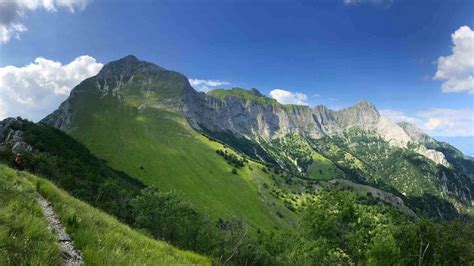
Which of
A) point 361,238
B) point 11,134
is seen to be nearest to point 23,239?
point 361,238

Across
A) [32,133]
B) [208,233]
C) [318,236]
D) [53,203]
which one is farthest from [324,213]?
[32,133]

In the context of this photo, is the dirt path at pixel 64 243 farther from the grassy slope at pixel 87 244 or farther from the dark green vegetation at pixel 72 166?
the dark green vegetation at pixel 72 166

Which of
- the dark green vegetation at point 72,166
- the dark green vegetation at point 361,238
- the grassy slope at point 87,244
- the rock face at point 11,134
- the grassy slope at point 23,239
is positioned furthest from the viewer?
the rock face at point 11,134

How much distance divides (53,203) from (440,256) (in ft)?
180

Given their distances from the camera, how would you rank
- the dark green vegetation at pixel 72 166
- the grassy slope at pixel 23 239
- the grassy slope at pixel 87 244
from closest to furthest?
the grassy slope at pixel 23 239
the grassy slope at pixel 87 244
the dark green vegetation at pixel 72 166

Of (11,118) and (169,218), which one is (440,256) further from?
(11,118)

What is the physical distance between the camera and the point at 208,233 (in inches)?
2977

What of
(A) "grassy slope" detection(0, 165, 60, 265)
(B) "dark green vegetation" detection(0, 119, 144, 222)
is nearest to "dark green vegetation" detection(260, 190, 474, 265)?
(A) "grassy slope" detection(0, 165, 60, 265)

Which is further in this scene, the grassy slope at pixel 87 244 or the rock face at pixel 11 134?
the rock face at pixel 11 134

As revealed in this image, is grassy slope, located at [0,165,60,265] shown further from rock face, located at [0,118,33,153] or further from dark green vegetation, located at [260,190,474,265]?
rock face, located at [0,118,33,153]

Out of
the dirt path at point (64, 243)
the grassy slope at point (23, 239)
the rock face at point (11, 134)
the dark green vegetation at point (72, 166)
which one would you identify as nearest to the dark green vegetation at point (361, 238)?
the dirt path at point (64, 243)

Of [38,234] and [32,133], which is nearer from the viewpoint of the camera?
[38,234]

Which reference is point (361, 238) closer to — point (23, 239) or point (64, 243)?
point (64, 243)

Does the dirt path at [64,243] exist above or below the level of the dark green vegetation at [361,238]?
above
